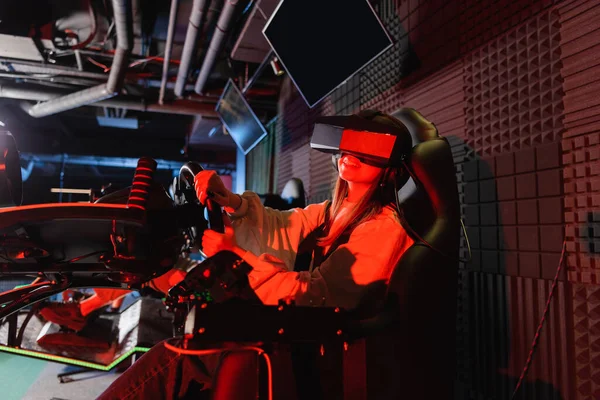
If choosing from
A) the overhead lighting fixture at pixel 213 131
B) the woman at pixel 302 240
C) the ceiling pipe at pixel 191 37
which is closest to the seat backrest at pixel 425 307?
the woman at pixel 302 240

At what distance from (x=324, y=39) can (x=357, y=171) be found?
59.4 inches

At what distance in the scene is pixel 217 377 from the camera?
34.5 inches

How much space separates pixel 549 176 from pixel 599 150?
0.19 m

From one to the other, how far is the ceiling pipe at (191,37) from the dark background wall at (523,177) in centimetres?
180

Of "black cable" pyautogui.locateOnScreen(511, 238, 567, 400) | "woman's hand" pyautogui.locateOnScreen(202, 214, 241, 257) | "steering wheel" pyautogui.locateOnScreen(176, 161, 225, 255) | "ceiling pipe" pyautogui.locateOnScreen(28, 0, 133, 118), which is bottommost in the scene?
"black cable" pyautogui.locateOnScreen(511, 238, 567, 400)

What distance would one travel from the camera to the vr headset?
3.84 ft

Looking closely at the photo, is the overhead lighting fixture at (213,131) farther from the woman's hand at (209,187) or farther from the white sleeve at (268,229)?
the woman's hand at (209,187)

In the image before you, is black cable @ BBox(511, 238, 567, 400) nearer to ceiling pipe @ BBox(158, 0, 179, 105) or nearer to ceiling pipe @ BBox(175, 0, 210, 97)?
ceiling pipe @ BBox(175, 0, 210, 97)

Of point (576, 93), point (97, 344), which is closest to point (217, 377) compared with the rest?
point (576, 93)

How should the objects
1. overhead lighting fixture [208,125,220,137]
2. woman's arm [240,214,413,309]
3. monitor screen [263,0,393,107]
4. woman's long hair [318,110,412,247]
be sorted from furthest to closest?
overhead lighting fixture [208,125,220,137] → monitor screen [263,0,393,107] → woman's long hair [318,110,412,247] → woman's arm [240,214,413,309]

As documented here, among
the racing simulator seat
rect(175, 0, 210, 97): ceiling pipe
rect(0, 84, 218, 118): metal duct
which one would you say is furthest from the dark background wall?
rect(0, 84, 218, 118): metal duct

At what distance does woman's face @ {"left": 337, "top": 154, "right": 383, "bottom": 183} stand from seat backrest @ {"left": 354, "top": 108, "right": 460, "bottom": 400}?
242 millimetres

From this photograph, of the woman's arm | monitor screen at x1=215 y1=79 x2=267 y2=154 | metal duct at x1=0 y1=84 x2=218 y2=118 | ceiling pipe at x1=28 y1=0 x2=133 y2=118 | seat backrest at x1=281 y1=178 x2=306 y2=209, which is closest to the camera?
the woman's arm

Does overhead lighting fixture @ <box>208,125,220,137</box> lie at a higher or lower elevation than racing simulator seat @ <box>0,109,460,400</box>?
higher
